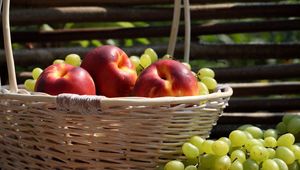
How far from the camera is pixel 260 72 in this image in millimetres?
2391

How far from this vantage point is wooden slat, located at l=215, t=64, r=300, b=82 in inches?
93.4

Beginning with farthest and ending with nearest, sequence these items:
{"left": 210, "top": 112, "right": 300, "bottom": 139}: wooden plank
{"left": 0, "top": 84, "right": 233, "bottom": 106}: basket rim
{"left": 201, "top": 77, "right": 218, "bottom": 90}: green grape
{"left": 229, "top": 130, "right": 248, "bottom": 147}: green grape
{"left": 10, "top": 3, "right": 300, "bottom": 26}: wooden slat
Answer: {"left": 210, "top": 112, "right": 300, "bottom": 139}: wooden plank < {"left": 10, "top": 3, "right": 300, "bottom": 26}: wooden slat < {"left": 201, "top": 77, "right": 218, "bottom": 90}: green grape < {"left": 229, "top": 130, "right": 248, "bottom": 147}: green grape < {"left": 0, "top": 84, "right": 233, "bottom": 106}: basket rim

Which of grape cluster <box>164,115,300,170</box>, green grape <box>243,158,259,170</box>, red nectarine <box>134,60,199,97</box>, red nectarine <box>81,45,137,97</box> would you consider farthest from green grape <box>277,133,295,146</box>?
red nectarine <box>81,45,137,97</box>

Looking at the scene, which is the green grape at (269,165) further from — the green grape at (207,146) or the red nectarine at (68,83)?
the red nectarine at (68,83)

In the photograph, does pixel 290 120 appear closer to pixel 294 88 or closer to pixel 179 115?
pixel 179 115

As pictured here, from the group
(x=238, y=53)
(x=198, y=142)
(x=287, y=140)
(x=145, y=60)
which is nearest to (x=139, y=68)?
(x=145, y=60)

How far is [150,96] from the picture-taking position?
1308mm

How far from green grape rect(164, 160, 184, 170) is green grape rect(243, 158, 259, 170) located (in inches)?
5.1

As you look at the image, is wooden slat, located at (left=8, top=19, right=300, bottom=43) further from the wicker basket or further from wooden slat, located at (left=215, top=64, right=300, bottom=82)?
the wicker basket

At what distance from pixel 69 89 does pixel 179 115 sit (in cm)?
24

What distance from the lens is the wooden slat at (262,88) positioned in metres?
2.38

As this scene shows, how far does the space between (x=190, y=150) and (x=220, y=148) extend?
0.06 meters

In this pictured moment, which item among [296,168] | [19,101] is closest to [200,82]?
[296,168]

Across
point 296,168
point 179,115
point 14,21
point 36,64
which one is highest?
point 14,21
